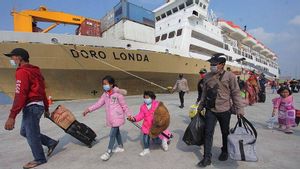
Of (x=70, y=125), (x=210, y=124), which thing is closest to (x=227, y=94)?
(x=210, y=124)

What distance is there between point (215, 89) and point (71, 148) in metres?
2.85

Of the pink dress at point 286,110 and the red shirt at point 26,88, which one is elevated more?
the red shirt at point 26,88

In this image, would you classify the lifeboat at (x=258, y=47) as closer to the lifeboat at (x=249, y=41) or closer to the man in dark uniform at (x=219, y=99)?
the lifeboat at (x=249, y=41)

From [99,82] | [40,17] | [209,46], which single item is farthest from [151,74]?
[209,46]

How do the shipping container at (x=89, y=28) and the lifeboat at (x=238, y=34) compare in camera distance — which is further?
the lifeboat at (x=238, y=34)

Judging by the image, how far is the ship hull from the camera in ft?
33.8

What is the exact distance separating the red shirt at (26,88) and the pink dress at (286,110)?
486 centimetres

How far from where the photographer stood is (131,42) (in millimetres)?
12266

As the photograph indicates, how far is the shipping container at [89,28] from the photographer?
14.2 meters

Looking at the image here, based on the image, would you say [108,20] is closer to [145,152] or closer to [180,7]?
[180,7]

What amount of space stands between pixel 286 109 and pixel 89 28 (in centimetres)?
1337

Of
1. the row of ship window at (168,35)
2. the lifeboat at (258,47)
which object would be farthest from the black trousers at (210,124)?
the lifeboat at (258,47)

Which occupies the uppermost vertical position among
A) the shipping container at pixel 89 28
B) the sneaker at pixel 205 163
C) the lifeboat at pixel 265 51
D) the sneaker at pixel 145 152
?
the lifeboat at pixel 265 51

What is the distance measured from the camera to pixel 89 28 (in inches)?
590
